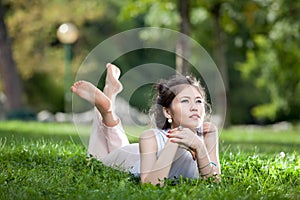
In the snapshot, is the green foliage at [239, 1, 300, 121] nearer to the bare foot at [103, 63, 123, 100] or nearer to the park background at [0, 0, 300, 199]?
the park background at [0, 0, 300, 199]

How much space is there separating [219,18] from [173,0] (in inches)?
68.8

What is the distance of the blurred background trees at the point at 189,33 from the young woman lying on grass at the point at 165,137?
267 inches

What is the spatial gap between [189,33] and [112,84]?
12.2 meters

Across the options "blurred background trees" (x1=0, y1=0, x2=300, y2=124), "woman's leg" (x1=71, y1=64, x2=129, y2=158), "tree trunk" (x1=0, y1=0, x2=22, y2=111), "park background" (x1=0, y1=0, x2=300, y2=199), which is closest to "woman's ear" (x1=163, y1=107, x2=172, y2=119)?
"park background" (x1=0, y1=0, x2=300, y2=199)

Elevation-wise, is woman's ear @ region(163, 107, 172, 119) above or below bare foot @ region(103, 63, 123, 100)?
below

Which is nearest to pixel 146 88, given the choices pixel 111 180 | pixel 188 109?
pixel 188 109

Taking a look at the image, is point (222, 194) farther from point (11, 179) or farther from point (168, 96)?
point (11, 179)

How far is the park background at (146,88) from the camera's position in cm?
512

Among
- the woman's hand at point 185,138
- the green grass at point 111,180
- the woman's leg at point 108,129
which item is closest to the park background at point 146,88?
the green grass at point 111,180

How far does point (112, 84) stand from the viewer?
19.1 feet

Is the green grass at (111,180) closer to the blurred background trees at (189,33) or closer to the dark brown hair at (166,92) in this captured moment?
the dark brown hair at (166,92)

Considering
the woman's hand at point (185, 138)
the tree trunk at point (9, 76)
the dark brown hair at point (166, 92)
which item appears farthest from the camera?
the tree trunk at point (9, 76)

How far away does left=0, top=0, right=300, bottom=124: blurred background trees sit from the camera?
20.1 m

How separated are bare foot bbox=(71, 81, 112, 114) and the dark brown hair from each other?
1.37 feet
